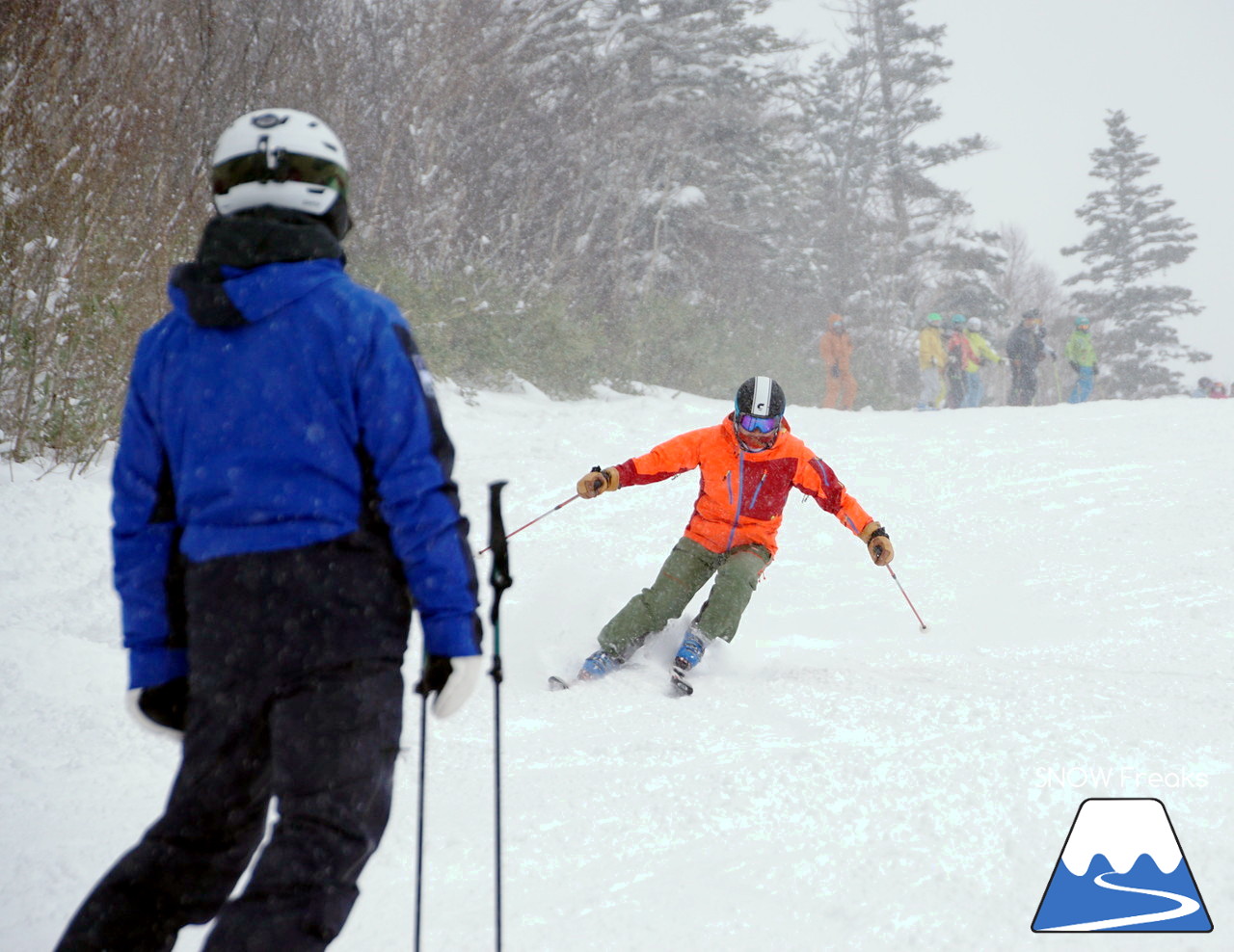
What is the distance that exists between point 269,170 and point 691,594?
380cm

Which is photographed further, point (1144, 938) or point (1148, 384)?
point (1148, 384)

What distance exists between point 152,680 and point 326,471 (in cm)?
53

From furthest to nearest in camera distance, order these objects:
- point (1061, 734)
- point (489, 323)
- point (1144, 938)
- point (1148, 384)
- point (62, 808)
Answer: point (1148, 384) < point (489, 323) < point (1061, 734) < point (62, 808) < point (1144, 938)

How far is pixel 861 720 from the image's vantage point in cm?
412

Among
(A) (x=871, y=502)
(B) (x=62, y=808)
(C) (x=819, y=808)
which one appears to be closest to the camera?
(B) (x=62, y=808)

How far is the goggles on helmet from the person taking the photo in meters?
1.81

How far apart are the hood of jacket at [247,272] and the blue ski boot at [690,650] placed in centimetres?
337

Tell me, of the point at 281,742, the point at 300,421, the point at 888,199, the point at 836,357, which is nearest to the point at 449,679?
the point at 281,742

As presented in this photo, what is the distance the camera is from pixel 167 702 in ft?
6.14

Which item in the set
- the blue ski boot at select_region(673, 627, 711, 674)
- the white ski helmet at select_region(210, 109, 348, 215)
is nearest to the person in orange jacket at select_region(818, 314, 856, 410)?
the blue ski boot at select_region(673, 627, 711, 674)

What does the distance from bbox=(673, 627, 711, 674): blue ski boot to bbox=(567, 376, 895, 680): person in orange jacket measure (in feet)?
→ 0.62

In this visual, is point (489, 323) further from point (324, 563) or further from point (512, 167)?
point (324, 563)

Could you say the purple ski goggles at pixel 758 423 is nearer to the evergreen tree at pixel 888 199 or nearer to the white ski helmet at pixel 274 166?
the white ski helmet at pixel 274 166

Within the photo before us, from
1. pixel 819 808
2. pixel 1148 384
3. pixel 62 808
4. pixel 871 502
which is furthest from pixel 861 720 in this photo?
pixel 1148 384
